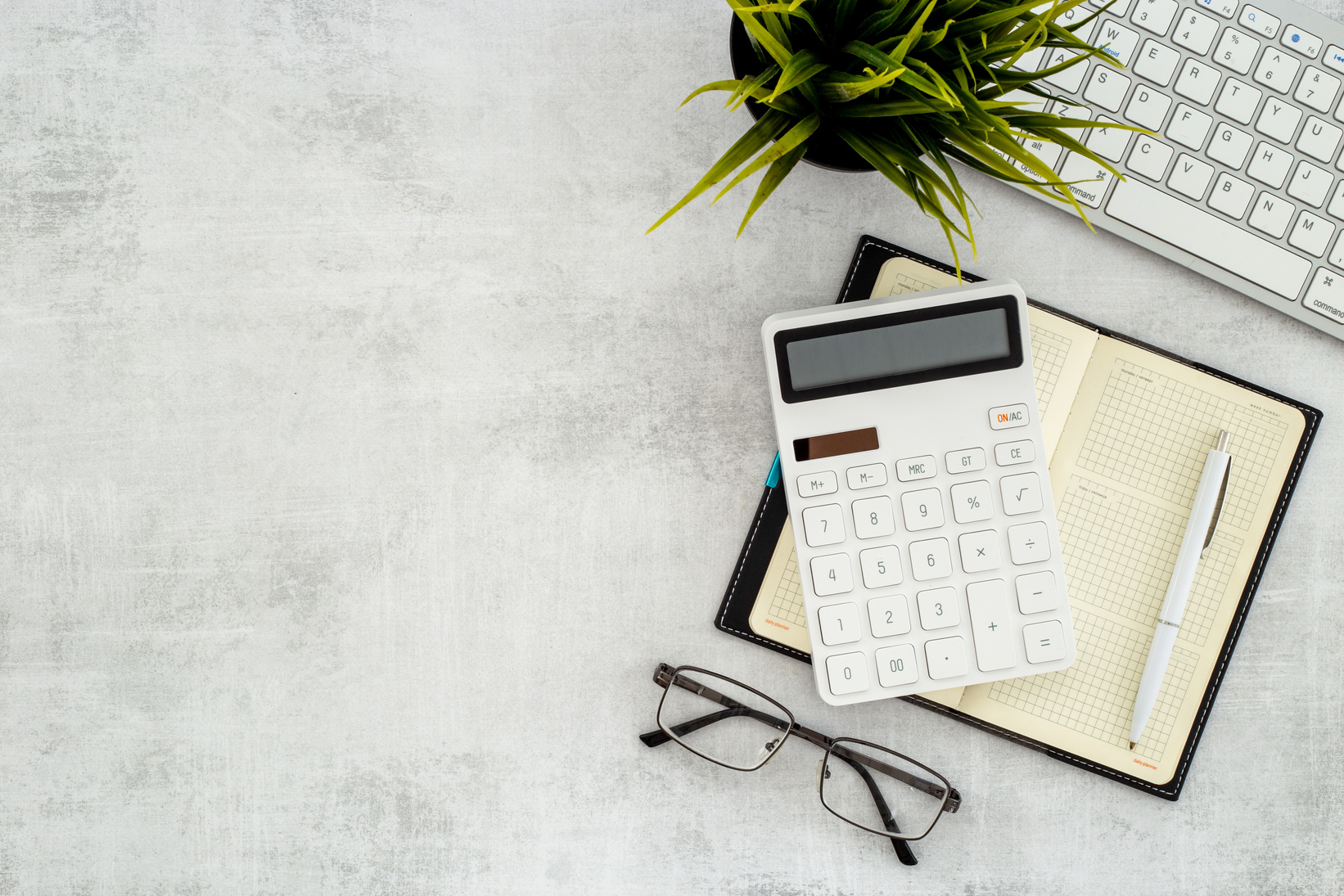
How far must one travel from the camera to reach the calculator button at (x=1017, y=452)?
934 mm

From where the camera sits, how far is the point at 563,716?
104 centimetres

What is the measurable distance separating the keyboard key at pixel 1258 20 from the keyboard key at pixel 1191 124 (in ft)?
0.35

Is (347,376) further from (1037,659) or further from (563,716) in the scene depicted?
(1037,659)

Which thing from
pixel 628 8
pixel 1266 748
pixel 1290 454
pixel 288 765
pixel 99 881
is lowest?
pixel 99 881

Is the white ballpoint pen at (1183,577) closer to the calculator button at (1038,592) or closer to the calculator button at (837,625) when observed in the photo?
the calculator button at (1038,592)

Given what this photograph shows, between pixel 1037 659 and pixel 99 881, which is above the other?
pixel 1037 659

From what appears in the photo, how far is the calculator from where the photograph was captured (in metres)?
0.93

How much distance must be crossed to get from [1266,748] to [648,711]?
0.73 m

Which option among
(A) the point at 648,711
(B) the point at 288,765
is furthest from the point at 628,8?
(B) the point at 288,765

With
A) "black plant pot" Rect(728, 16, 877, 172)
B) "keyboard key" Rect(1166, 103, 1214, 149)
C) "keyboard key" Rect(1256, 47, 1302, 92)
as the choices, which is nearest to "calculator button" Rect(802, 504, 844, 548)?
"black plant pot" Rect(728, 16, 877, 172)

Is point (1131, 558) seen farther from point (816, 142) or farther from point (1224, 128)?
point (816, 142)

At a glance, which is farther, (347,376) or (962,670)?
(347,376)

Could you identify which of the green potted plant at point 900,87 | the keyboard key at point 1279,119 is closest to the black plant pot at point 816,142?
the green potted plant at point 900,87

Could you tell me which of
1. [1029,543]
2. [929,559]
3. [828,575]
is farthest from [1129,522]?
[828,575]
